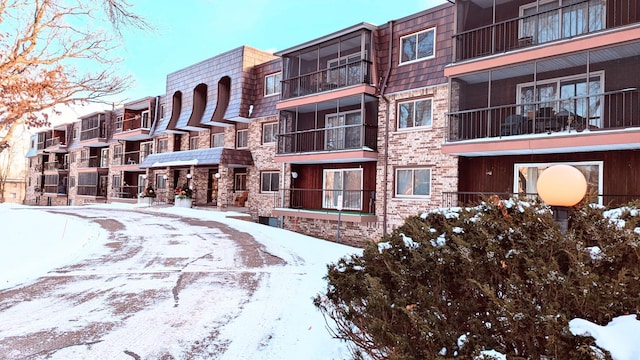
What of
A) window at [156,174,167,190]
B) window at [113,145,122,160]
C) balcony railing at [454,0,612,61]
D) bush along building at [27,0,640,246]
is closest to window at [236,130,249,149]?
bush along building at [27,0,640,246]

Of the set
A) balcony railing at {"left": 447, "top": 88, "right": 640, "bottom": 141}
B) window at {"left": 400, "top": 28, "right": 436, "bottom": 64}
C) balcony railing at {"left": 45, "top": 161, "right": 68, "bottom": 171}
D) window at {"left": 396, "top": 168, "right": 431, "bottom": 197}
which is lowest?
window at {"left": 396, "top": 168, "right": 431, "bottom": 197}

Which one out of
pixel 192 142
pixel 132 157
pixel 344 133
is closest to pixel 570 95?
pixel 344 133

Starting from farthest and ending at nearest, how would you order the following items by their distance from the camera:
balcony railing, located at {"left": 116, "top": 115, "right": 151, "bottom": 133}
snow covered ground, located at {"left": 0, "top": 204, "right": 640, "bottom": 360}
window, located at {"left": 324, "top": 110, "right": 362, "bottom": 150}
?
balcony railing, located at {"left": 116, "top": 115, "right": 151, "bottom": 133} → window, located at {"left": 324, "top": 110, "right": 362, "bottom": 150} → snow covered ground, located at {"left": 0, "top": 204, "right": 640, "bottom": 360}

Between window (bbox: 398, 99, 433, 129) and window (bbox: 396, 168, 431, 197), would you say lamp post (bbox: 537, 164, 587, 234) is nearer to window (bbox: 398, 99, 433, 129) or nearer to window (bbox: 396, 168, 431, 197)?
window (bbox: 396, 168, 431, 197)

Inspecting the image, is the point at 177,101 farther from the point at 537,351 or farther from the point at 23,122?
the point at 537,351

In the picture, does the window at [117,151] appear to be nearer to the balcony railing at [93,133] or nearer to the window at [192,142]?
the balcony railing at [93,133]

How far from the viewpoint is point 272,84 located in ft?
71.9

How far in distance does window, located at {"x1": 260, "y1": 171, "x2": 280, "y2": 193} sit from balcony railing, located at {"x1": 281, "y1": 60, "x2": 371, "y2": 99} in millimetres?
4281

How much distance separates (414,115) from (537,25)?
4885mm

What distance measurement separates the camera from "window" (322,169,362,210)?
56.3 ft

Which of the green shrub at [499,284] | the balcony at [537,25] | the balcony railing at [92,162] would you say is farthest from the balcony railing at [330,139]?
the balcony railing at [92,162]

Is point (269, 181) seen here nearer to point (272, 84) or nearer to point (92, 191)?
point (272, 84)

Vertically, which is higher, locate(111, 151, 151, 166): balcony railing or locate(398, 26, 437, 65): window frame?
locate(398, 26, 437, 65): window frame

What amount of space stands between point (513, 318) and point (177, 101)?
28.4 meters
